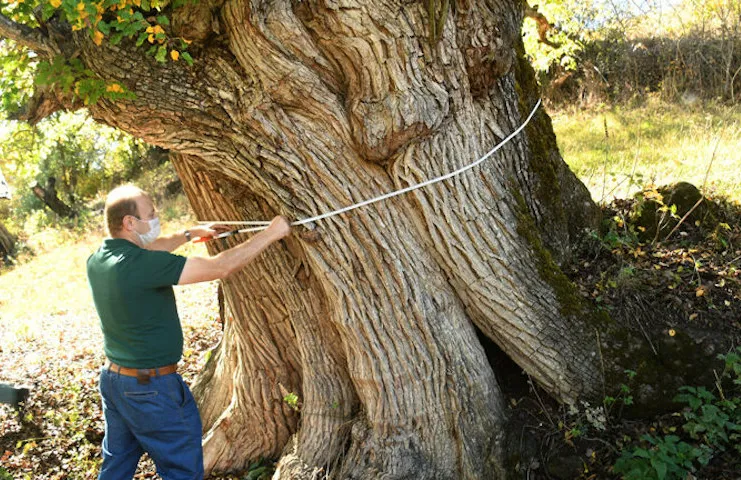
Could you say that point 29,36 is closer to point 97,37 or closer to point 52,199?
point 97,37

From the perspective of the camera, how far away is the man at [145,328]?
11.3 ft

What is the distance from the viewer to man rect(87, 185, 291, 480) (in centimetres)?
343

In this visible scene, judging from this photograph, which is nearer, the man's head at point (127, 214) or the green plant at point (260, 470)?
the man's head at point (127, 214)

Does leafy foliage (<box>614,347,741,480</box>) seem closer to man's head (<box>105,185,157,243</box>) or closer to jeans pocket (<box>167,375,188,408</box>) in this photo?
jeans pocket (<box>167,375,188,408</box>)

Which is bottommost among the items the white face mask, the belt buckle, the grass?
the grass

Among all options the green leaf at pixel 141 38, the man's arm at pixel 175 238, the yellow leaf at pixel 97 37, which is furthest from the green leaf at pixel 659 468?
the yellow leaf at pixel 97 37

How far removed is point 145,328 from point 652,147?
6.16 metres

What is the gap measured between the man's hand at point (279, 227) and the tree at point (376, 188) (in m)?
0.07

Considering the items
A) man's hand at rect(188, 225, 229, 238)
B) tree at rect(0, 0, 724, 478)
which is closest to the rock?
tree at rect(0, 0, 724, 478)

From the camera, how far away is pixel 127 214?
359cm

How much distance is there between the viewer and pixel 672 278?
4398 millimetres

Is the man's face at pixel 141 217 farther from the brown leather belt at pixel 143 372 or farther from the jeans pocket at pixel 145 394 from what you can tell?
the jeans pocket at pixel 145 394

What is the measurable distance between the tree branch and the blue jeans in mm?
1936

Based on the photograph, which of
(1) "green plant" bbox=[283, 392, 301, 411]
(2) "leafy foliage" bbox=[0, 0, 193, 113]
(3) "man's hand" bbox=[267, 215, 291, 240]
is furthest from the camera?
(1) "green plant" bbox=[283, 392, 301, 411]
